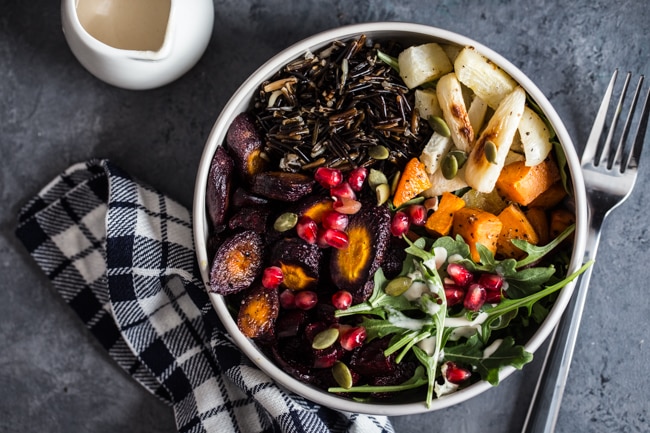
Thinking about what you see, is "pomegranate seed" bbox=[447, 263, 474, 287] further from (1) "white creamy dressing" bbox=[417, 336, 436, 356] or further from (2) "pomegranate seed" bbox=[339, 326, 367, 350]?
(2) "pomegranate seed" bbox=[339, 326, 367, 350]

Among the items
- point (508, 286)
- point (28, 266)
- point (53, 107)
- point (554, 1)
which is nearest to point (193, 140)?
point (53, 107)

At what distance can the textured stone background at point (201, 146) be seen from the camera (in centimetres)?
196

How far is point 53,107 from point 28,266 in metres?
0.47

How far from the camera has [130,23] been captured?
72.2 inches

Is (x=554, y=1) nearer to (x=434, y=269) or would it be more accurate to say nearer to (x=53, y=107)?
(x=434, y=269)

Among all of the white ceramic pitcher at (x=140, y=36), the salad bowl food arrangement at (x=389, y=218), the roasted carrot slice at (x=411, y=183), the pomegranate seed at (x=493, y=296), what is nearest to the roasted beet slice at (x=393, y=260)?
the salad bowl food arrangement at (x=389, y=218)

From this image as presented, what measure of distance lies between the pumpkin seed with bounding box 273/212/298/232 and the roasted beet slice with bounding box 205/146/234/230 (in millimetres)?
148

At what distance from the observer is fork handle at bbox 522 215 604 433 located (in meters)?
1.88

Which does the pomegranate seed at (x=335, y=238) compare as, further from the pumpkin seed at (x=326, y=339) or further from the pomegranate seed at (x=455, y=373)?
the pomegranate seed at (x=455, y=373)

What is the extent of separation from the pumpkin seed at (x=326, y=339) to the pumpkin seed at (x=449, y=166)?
0.46 metres

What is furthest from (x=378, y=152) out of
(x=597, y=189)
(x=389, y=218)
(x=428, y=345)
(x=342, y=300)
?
(x=597, y=189)

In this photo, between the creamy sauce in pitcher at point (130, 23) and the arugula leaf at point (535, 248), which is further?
the creamy sauce in pitcher at point (130, 23)

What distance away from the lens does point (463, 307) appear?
1.72 meters

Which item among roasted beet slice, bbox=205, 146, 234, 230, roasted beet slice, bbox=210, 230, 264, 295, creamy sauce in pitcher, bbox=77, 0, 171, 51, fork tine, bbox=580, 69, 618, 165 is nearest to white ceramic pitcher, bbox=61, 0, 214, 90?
creamy sauce in pitcher, bbox=77, 0, 171, 51
